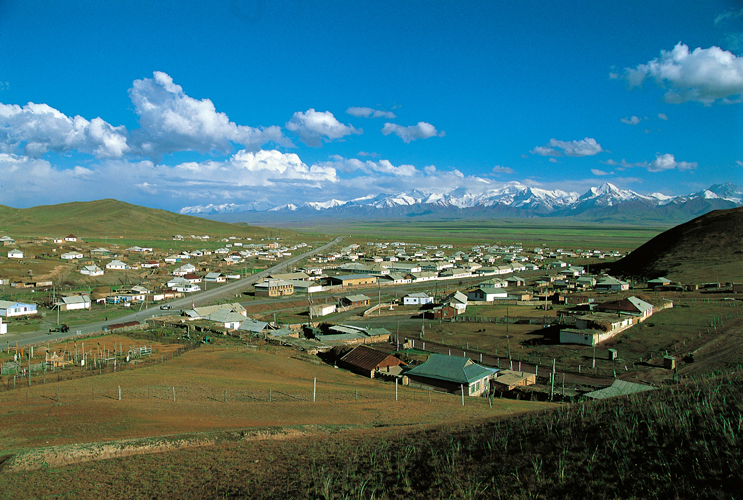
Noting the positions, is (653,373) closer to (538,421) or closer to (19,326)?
(538,421)

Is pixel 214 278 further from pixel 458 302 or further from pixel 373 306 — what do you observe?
pixel 458 302

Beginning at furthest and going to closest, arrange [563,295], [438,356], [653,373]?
[563,295]
[438,356]
[653,373]

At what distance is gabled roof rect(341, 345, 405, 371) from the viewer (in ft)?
106

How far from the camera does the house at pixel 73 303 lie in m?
56.1

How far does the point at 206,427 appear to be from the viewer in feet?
51.1

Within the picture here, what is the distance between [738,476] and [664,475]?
3.71 ft

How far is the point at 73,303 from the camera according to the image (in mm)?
56719

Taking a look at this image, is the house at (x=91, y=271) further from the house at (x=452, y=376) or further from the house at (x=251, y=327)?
the house at (x=452, y=376)

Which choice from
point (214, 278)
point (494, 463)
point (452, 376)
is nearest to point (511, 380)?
point (452, 376)

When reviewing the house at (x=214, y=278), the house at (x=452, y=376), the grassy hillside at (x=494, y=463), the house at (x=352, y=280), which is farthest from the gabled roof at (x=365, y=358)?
the house at (x=214, y=278)

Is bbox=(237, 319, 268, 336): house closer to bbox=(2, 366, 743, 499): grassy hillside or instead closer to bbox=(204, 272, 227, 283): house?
bbox=(2, 366, 743, 499): grassy hillside

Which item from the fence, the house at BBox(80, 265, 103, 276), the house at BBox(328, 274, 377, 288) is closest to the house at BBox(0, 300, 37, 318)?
the fence

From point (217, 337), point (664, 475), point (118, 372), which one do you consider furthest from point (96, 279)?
point (664, 475)

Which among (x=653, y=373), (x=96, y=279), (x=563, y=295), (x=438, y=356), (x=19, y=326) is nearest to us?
(x=653, y=373)
